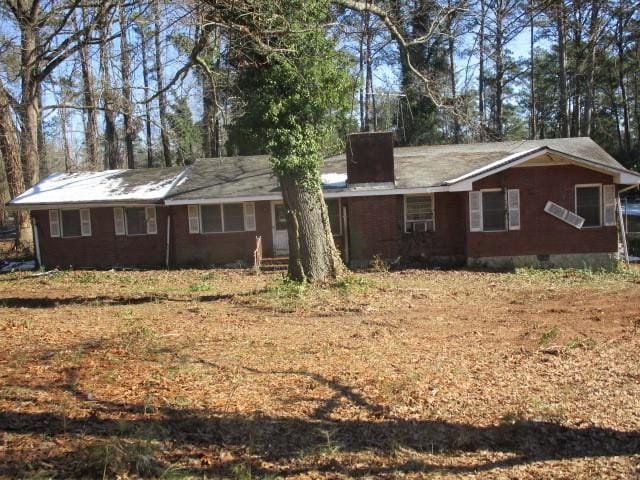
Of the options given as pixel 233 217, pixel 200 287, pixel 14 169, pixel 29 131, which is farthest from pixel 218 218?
pixel 14 169

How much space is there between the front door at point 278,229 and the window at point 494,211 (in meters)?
6.87

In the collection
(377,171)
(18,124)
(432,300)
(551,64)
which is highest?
(551,64)

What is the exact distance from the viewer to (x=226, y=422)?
483cm

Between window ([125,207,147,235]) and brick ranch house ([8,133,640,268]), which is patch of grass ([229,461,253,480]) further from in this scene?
window ([125,207,147,235])

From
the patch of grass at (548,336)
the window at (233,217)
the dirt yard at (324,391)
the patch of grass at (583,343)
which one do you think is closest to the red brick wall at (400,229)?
the window at (233,217)

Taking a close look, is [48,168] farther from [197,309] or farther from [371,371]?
[371,371]

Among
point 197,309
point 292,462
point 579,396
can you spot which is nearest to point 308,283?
point 197,309

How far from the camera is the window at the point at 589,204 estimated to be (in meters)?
17.4

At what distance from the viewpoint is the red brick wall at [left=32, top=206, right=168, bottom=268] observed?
20.7 m

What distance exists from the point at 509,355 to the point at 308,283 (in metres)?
5.90

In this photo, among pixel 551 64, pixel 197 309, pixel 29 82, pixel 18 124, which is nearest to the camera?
pixel 197 309

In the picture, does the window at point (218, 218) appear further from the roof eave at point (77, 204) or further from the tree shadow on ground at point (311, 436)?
the tree shadow on ground at point (311, 436)

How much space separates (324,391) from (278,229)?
14.6m

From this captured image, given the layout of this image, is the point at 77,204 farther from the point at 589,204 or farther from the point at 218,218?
the point at 589,204
